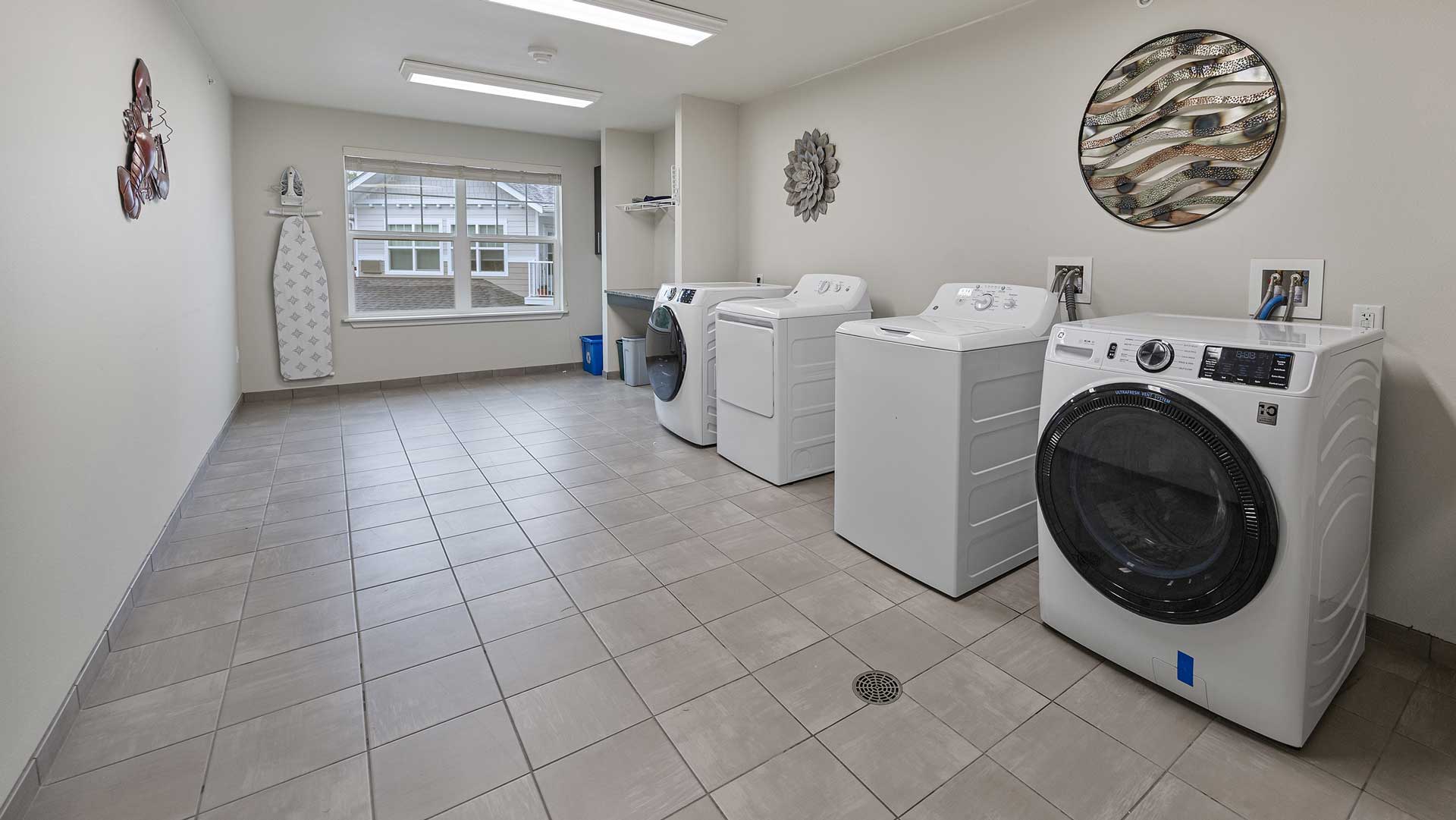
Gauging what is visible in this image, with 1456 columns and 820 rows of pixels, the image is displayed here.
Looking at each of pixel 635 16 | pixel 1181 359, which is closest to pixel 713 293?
pixel 635 16

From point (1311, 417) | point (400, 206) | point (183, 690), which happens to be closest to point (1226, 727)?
point (1311, 417)

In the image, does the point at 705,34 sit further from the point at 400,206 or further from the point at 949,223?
the point at 400,206

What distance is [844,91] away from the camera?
413cm

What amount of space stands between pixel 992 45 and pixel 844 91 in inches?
42.8

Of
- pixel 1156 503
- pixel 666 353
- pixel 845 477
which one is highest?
pixel 666 353

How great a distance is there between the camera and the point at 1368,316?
2113 millimetres

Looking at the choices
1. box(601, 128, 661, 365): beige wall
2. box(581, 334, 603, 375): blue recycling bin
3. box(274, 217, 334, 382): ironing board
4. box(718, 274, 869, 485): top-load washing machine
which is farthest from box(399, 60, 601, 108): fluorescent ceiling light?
box(581, 334, 603, 375): blue recycling bin

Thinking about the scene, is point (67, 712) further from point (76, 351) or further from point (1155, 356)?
point (1155, 356)

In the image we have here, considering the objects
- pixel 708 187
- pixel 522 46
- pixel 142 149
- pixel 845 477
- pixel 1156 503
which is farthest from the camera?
pixel 708 187

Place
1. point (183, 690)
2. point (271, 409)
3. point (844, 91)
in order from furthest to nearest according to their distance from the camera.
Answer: point (271, 409), point (844, 91), point (183, 690)

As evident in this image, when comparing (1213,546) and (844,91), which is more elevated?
(844,91)

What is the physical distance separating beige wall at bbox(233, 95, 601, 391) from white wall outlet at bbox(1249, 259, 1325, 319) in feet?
16.5

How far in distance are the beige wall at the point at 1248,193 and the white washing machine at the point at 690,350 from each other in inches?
36.2

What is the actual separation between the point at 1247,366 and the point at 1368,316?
0.92 meters
